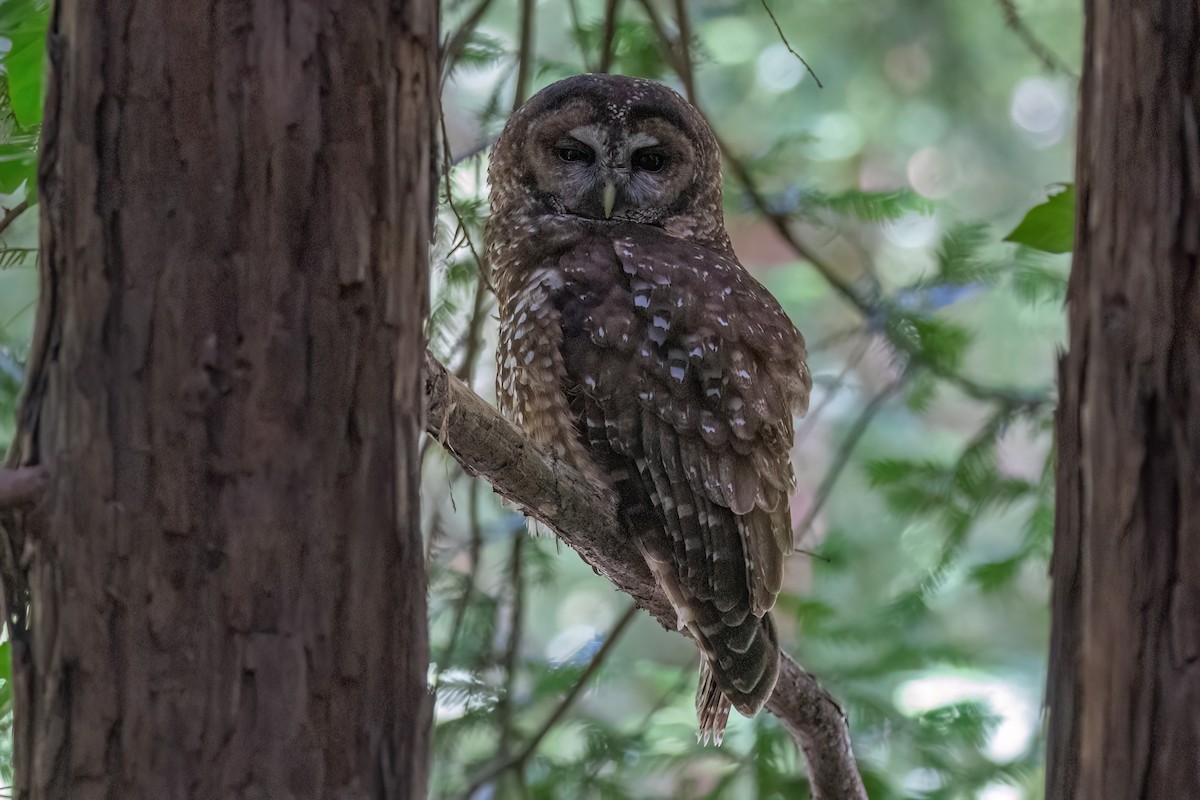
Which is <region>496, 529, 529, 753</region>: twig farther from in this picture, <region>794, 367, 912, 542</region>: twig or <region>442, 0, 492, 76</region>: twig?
<region>442, 0, 492, 76</region>: twig

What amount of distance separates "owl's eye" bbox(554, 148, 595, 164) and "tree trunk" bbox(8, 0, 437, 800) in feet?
6.16

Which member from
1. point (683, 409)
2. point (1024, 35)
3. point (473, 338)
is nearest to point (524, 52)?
point (473, 338)

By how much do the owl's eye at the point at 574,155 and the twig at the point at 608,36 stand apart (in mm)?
304

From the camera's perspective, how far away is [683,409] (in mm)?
2600

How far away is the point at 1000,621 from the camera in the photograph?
811cm

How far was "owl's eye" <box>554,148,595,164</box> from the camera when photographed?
3086mm

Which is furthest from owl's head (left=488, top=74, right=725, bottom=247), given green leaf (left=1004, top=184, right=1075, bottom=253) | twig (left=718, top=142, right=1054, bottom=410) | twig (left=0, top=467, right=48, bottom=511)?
twig (left=0, top=467, right=48, bottom=511)

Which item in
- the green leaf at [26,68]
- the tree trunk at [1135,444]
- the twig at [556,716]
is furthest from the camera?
the twig at [556,716]

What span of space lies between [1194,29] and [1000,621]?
7.27 metres

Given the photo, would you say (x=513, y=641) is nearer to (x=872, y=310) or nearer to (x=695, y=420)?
(x=695, y=420)

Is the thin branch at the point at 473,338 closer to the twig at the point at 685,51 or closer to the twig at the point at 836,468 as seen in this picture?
the twig at the point at 685,51

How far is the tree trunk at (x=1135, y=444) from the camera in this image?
1.29 metres

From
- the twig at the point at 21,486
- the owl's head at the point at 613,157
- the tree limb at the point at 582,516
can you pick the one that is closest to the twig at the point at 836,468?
the tree limb at the point at 582,516

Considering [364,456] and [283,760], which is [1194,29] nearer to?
[364,456]
